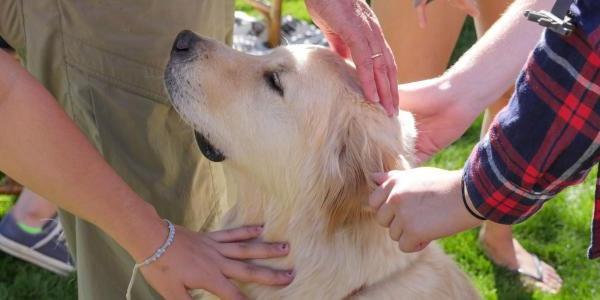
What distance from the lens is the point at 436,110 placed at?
2252mm

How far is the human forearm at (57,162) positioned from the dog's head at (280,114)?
1.23 ft

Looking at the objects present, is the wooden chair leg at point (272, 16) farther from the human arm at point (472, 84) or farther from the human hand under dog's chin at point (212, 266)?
the human hand under dog's chin at point (212, 266)

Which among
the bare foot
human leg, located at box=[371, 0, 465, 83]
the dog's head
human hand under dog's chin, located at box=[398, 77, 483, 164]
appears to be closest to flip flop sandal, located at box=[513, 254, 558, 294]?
the bare foot

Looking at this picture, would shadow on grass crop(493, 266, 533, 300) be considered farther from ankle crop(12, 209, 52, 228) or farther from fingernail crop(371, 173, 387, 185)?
ankle crop(12, 209, 52, 228)

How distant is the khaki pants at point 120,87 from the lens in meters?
2.15

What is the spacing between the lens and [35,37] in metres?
2.15

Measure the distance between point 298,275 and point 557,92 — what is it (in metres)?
0.93

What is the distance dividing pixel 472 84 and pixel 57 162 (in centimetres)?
115

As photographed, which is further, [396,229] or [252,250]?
[252,250]

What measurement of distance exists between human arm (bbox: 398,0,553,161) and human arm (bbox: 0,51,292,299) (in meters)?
0.63

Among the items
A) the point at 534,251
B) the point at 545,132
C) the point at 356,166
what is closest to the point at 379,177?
the point at 356,166

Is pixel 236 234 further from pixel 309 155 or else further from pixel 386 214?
pixel 386 214

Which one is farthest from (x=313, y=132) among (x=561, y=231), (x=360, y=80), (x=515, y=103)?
(x=561, y=231)

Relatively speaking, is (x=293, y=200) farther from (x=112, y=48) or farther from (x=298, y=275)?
(x=112, y=48)
